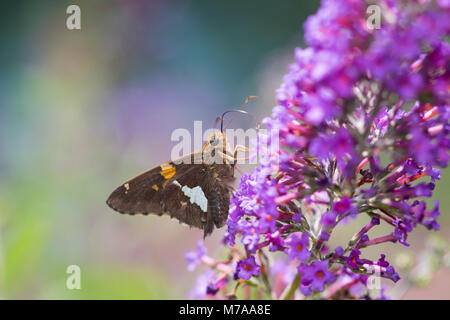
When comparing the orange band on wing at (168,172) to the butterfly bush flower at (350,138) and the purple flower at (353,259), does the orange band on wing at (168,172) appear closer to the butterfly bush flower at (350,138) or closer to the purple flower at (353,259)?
the butterfly bush flower at (350,138)

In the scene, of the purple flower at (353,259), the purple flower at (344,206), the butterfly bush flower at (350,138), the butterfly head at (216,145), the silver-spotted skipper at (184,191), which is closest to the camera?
the butterfly bush flower at (350,138)

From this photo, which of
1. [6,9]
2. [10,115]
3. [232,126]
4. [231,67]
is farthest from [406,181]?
[6,9]

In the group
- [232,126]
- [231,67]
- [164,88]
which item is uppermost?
[231,67]

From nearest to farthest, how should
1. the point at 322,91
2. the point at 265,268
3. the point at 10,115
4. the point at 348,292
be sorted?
1. the point at 322,91
2. the point at 348,292
3. the point at 265,268
4. the point at 10,115

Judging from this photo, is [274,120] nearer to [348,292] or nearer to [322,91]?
[322,91]
